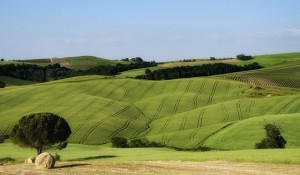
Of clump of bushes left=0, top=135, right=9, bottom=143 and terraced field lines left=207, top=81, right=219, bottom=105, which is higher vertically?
terraced field lines left=207, top=81, right=219, bottom=105

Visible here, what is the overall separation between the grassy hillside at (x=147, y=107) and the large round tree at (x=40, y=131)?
25.9 metres

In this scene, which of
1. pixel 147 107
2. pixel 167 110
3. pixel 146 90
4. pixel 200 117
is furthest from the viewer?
pixel 146 90

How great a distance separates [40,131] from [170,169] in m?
23.7

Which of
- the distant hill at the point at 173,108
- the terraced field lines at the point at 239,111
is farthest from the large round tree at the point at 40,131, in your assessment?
the terraced field lines at the point at 239,111

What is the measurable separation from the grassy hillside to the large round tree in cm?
2595

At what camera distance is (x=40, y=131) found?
5662cm

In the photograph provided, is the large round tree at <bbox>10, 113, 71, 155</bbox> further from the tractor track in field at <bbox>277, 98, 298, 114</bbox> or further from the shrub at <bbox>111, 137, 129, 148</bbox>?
the tractor track in field at <bbox>277, 98, 298, 114</bbox>

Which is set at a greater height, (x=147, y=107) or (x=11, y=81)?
(x=11, y=81)

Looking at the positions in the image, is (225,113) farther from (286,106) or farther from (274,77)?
(274,77)

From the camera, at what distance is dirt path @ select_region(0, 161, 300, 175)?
3619cm

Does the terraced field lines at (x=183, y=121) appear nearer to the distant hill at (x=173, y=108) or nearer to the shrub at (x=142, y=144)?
the distant hill at (x=173, y=108)

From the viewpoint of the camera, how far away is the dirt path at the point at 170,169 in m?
36.2

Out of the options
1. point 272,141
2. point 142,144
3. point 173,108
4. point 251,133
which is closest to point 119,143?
point 142,144

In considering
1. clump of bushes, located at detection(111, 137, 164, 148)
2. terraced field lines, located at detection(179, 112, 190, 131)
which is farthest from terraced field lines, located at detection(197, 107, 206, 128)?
clump of bushes, located at detection(111, 137, 164, 148)
